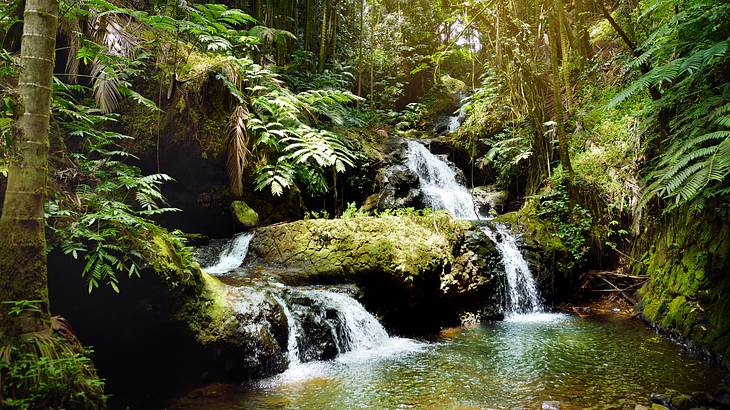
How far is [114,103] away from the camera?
593 centimetres

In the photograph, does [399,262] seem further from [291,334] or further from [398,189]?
[398,189]

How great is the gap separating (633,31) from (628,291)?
511cm

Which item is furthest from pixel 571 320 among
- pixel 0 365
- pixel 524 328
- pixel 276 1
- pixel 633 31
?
pixel 276 1

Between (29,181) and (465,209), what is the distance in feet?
33.5

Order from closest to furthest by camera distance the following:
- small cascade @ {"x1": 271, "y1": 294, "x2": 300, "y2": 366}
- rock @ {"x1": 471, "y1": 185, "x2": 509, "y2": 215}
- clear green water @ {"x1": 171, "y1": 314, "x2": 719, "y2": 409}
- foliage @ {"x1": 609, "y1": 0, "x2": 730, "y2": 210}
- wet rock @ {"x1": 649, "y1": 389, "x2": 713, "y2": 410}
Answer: wet rock @ {"x1": 649, "y1": 389, "x2": 713, "y2": 410} < foliage @ {"x1": 609, "y1": 0, "x2": 730, "y2": 210} < clear green water @ {"x1": 171, "y1": 314, "x2": 719, "y2": 409} < small cascade @ {"x1": 271, "y1": 294, "x2": 300, "y2": 366} < rock @ {"x1": 471, "y1": 185, "x2": 509, "y2": 215}

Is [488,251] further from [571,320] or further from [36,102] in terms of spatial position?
[36,102]

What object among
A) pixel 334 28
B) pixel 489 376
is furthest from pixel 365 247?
pixel 334 28

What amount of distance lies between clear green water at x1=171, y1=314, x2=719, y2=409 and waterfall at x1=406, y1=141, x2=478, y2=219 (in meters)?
5.27

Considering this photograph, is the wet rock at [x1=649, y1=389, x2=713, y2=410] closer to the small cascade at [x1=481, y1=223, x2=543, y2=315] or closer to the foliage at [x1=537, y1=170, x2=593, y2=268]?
the small cascade at [x1=481, y1=223, x2=543, y2=315]

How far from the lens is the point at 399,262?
716 cm

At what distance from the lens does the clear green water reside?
4469mm

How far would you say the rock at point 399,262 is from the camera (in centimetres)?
717

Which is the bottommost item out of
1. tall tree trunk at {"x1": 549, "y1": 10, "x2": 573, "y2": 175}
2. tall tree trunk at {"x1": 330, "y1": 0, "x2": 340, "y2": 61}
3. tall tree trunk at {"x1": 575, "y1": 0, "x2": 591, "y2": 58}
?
tall tree trunk at {"x1": 549, "y1": 10, "x2": 573, "y2": 175}

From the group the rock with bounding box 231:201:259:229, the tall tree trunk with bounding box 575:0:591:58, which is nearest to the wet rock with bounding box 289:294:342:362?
the rock with bounding box 231:201:259:229
